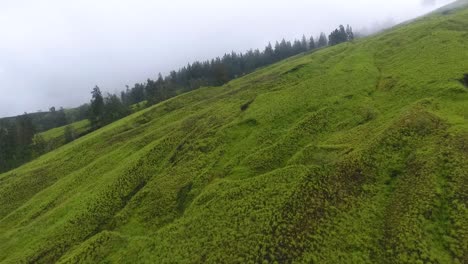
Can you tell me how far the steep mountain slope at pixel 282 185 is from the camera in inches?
1237

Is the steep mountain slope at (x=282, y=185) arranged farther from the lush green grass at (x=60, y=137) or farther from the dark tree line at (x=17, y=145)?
the lush green grass at (x=60, y=137)

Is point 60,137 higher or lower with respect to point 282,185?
higher

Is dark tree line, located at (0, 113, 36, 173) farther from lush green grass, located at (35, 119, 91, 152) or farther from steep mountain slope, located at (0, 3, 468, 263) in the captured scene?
steep mountain slope, located at (0, 3, 468, 263)

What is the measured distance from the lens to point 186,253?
3356 centimetres

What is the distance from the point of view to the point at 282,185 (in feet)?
129

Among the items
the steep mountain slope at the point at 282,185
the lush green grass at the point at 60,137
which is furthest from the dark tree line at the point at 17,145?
the steep mountain slope at the point at 282,185

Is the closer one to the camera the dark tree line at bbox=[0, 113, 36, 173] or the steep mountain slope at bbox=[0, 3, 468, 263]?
the steep mountain slope at bbox=[0, 3, 468, 263]

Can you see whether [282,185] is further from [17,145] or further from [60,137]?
[60,137]

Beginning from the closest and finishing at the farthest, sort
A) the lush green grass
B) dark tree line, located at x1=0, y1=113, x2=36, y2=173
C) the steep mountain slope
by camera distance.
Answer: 1. the steep mountain slope
2. dark tree line, located at x1=0, y1=113, x2=36, y2=173
3. the lush green grass

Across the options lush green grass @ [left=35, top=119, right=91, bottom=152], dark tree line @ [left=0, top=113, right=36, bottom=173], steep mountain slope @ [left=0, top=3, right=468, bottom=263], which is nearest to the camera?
steep mountain slope @ [left=0, top=3, right=468, bottom=263]

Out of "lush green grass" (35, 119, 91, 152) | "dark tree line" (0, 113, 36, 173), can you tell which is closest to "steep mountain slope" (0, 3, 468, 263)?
"dark tree line" (0, 113, 36, 173)

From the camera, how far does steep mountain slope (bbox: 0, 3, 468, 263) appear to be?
1237 inches

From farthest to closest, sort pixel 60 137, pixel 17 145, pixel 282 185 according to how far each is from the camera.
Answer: pixel 60 137 → pixel 17 145 → pixel 282 185

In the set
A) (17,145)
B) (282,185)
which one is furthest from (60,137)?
(282,185)
